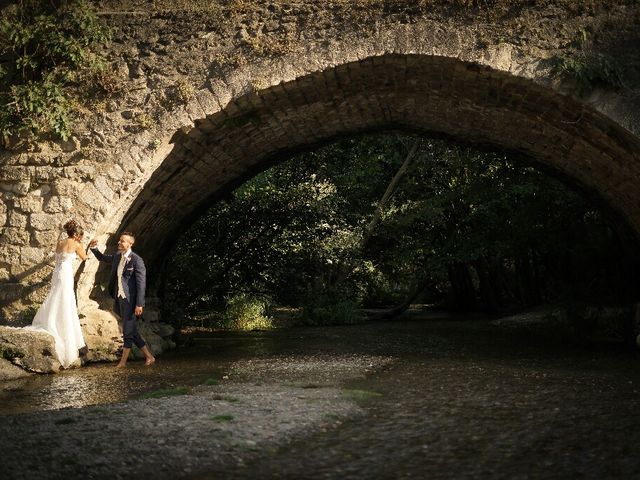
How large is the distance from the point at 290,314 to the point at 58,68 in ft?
37.7

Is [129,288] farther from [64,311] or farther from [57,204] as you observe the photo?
[57,204]

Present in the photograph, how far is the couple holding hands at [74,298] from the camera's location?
307 inches

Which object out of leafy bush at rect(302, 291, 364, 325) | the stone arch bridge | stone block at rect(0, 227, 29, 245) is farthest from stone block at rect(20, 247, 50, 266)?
leafy bush at rect(302, 291, 364, 325)

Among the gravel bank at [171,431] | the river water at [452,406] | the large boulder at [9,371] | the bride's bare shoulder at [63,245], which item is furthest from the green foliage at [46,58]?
the gravel bank at [171,431]

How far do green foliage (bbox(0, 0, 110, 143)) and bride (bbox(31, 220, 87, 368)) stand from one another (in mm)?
1552

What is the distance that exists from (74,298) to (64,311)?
21 cm

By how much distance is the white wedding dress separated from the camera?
25.5 feet

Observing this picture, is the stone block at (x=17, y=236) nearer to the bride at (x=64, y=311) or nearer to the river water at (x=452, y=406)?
the bride at (x=64, y=311)

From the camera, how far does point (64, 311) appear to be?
782 cm

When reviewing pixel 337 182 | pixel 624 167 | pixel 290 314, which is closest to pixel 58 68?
pixel 624 167

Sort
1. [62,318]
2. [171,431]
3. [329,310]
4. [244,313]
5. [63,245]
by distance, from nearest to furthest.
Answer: [171,431], [62,318], [63,245], [244,313], [329,310]

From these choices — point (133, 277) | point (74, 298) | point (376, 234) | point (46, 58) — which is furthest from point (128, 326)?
point (376, 234)

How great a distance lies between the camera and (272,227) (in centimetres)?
1495

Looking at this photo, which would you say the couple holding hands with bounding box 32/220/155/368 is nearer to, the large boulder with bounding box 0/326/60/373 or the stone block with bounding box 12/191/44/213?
the large boulder with bounding box 0/326/60/373
